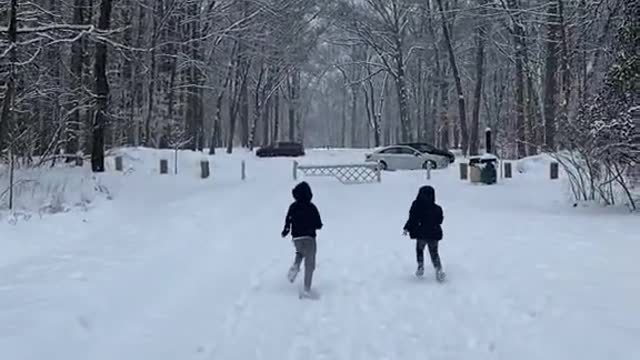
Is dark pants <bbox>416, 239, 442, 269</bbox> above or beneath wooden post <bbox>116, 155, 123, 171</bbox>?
beneath

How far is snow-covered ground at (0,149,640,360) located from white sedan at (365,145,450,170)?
22.7 metres

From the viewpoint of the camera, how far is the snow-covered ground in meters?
7.55

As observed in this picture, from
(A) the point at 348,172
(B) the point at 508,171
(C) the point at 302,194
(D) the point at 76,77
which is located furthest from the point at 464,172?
(C) the point at 302,194

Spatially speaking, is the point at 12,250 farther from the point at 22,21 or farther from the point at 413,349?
the point at 22,21

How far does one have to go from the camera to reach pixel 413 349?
24.5 ft

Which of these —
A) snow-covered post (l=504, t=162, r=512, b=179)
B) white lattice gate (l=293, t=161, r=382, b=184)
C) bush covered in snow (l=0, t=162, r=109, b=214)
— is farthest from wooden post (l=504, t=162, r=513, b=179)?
bush covered in snow (l=0, t=162, r=109, b=214)

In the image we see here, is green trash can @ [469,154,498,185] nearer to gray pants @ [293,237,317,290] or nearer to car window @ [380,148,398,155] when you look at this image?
car window @ [380,148,398,155]

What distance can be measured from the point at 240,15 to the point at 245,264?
36.3 m

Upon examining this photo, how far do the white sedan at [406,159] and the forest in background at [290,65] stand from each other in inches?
199

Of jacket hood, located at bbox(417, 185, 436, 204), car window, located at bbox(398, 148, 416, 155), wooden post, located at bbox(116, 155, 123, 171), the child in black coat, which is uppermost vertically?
car window, located at bbox(398, 148, 416, 155)

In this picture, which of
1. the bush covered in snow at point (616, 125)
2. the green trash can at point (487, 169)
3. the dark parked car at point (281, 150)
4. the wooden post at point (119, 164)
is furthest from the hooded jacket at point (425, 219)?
the dark parked car at point (281, 150)

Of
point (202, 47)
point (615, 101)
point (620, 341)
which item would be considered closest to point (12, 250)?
point (620, 341)

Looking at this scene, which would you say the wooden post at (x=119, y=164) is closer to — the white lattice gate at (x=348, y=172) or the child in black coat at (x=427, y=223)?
the white lattice gate at (x=348, y=172)

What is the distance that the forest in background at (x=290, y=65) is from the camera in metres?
19.7
